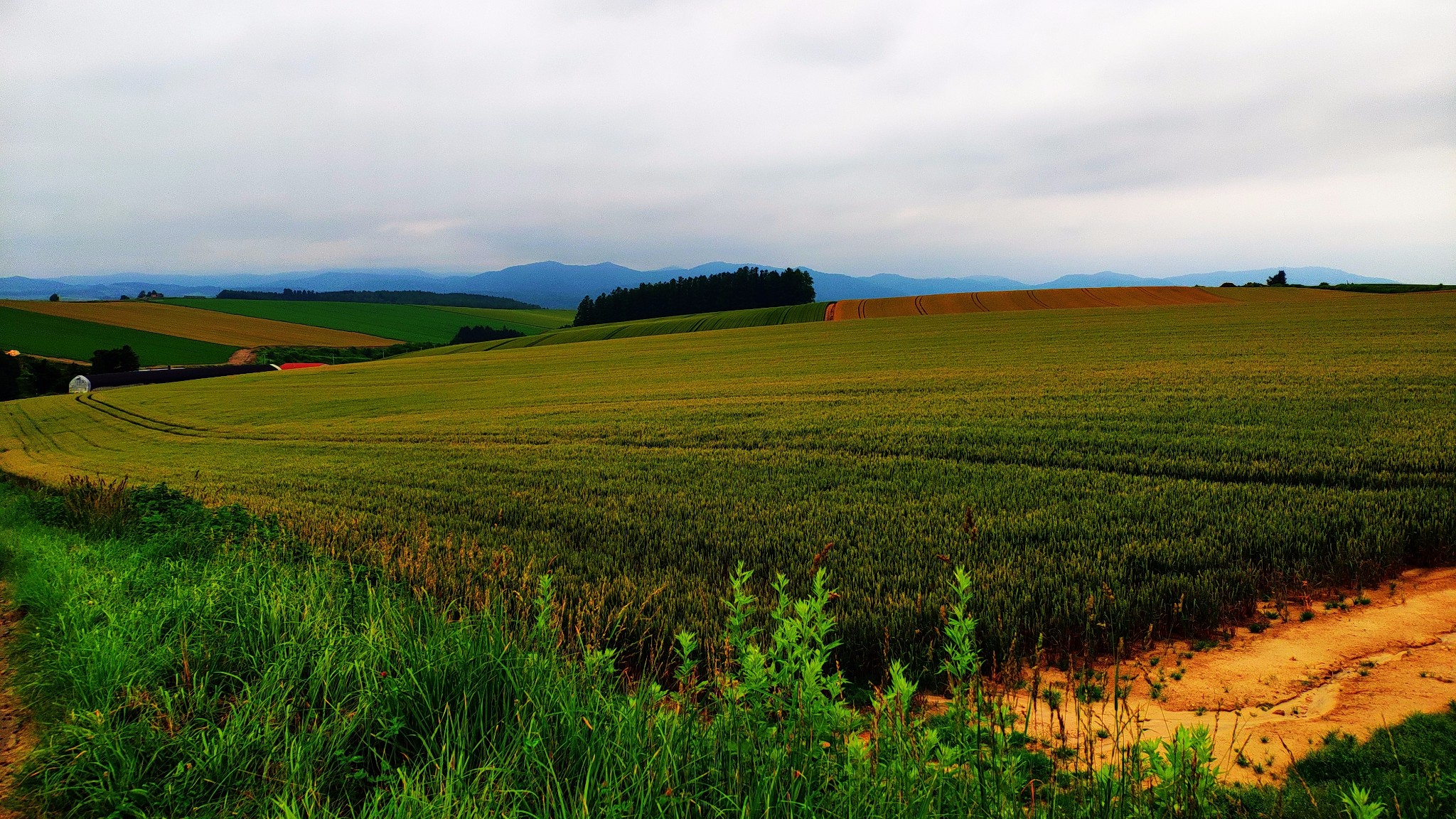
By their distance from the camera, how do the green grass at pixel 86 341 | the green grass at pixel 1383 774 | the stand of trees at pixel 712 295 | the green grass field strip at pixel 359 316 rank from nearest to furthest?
the green grass at pixel 1383 774, the green grass at pixel 86 341, the stand of trees at pixel 712 295, the green grass field strip at pixel 359 316

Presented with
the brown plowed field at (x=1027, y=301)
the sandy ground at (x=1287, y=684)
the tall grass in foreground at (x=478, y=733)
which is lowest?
the sandy ground at (x=1287, y=684)

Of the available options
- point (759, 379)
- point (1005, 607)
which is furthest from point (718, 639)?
point (759, 379)

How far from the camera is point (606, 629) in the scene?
569 cm

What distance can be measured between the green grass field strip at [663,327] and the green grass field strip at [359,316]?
43853 millimetres

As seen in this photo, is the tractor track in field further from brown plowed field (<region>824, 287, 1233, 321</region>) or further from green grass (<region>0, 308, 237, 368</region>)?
green grass (<region>0, 308, 237, 368</region>)

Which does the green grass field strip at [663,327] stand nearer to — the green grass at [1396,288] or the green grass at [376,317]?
the green grass at [376,317]

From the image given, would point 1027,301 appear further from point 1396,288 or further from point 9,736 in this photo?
point 9,736

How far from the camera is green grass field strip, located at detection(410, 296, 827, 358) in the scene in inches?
3253

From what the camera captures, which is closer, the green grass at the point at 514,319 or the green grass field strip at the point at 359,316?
the green grass field strip at the point at 359,316

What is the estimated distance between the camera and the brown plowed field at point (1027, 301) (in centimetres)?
7031

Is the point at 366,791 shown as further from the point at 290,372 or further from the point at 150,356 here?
the point at 150,356

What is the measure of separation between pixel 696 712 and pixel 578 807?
0.74 metres

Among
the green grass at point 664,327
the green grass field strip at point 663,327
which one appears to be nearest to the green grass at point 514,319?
the green grass at point 664,327

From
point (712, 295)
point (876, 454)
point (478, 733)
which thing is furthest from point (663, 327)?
point (478, 733)
